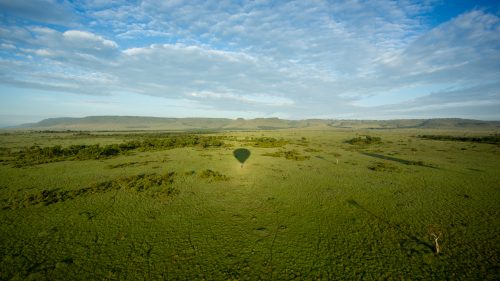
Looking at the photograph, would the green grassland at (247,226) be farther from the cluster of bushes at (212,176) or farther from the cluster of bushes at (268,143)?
the cluster of bushes at (268,143)

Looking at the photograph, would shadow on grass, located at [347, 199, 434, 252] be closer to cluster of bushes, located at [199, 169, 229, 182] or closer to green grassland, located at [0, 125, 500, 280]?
green grassland, located at [0, 125, 500, 280]

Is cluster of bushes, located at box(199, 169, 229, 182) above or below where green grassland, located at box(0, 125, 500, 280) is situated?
above

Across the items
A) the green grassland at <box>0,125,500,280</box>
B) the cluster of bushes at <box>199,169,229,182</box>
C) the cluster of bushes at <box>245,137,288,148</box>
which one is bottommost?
the green grassland at <box>0,125,500,280</box>

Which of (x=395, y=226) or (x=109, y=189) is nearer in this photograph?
(x=395, y=226)

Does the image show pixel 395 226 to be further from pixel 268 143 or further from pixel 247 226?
pixel 268 143

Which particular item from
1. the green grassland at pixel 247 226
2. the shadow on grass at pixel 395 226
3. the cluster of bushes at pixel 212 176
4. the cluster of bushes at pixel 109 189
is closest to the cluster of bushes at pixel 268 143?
the cluster of bushes at pixel 212 176

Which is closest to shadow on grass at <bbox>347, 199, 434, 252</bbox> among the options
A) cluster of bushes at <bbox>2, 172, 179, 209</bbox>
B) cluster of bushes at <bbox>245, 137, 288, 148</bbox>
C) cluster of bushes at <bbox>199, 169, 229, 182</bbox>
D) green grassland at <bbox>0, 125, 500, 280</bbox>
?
green grassland at <bbox>0, 125, 500, 280</bbox>

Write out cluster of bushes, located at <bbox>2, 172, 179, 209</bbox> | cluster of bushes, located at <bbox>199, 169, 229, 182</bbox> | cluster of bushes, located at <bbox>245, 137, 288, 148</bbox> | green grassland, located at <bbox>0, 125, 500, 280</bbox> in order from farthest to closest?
cluster of bushes, located at <bbox>245, 137, 288, 148</bbox>
cluster of bushes, located at <bbox>199, 169, 229, 182</bbox>
cluster of bushes, located at <bbox>2, 172, 179, 209</bbox>
green grassland, located at <bbox>0, 125, 500, 280</bbox>

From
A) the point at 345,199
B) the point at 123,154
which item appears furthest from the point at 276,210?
the point at 123,154

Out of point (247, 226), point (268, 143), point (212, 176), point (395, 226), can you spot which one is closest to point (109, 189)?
point (212, 176)

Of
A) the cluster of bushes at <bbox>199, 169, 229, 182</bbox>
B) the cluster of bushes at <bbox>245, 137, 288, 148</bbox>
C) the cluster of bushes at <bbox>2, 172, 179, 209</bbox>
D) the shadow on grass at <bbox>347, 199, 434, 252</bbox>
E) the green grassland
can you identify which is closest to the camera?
the green grassland
